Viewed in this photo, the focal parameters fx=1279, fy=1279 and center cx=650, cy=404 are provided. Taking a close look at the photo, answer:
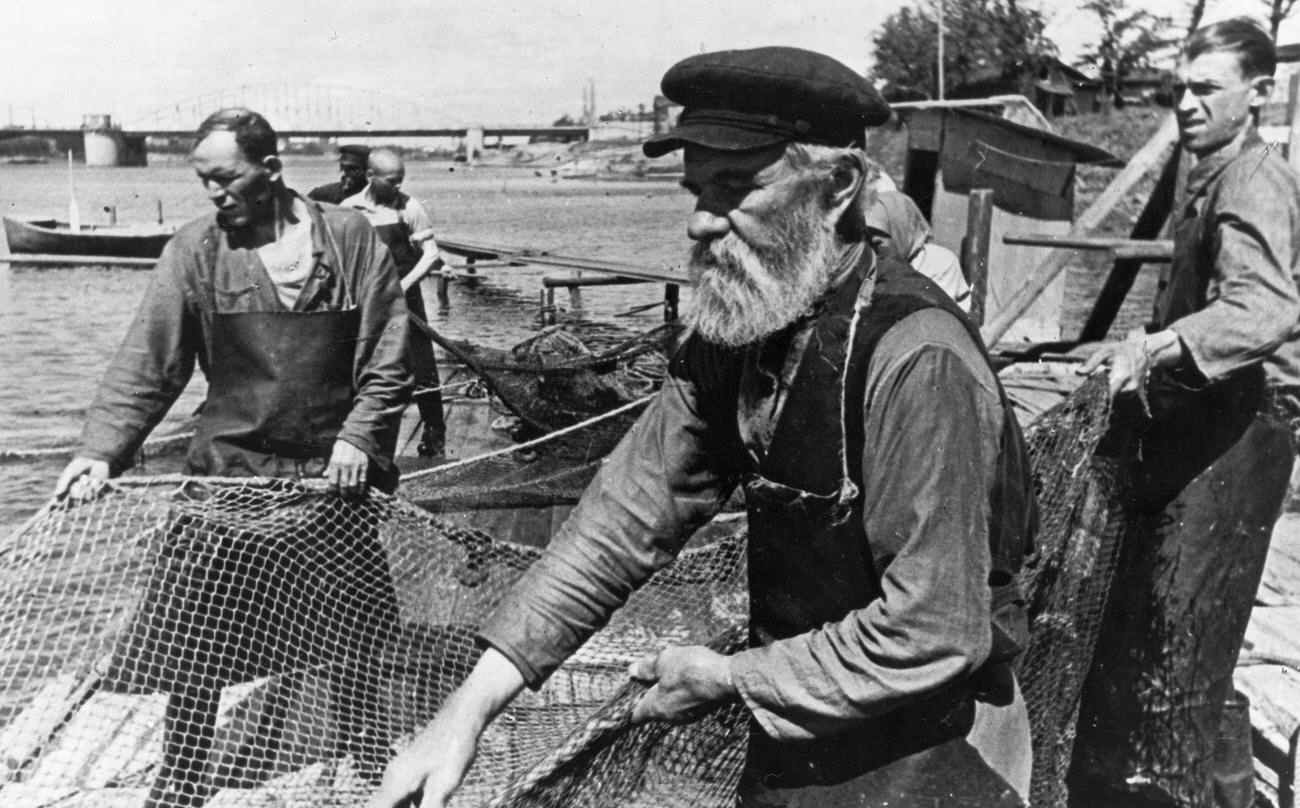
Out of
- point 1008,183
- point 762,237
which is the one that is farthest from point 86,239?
point 762,237

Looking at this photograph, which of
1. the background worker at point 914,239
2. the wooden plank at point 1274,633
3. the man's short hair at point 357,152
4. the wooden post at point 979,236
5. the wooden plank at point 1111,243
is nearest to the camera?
the wooden plank at point 1274,633

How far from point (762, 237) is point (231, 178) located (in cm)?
264

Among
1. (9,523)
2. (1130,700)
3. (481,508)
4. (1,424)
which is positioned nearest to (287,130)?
(1,424)

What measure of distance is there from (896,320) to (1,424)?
57.3 feet

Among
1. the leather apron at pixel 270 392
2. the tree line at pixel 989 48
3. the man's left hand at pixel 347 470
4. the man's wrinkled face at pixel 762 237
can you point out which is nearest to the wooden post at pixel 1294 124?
the leather apron at pixel 270 392

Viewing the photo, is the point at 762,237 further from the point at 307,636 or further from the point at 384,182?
the point at 384,182

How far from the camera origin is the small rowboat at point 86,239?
36.4 metres

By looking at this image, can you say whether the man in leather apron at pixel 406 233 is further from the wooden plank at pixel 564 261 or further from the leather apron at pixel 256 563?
the leather apron at pixel 256 563

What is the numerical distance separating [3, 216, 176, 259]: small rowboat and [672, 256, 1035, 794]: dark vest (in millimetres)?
36949

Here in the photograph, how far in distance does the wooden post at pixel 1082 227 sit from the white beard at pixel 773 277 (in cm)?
629

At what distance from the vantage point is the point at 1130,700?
129 inches

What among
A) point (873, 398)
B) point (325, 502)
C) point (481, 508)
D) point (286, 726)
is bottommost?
point (481, 508)

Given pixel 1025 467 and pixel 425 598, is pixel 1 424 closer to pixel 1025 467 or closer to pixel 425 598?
pixel 425 598

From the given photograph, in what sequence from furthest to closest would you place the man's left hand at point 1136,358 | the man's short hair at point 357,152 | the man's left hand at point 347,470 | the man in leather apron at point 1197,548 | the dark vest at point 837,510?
the man's short hair at point 357,152, the man's left hand at point 347,470, the man in leather apron at point 1197,548, the man's left hand at point 1136,358, the dark vest at point 837,510
